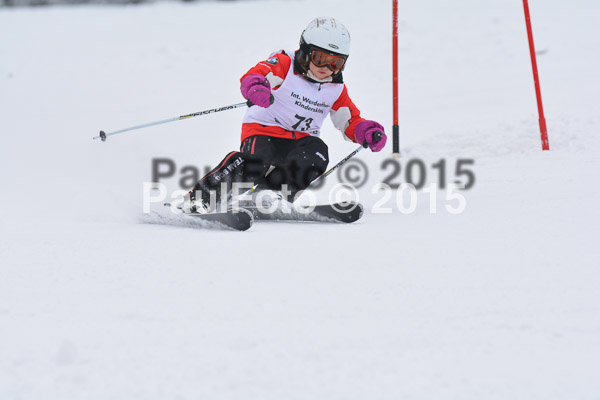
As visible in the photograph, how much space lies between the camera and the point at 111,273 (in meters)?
2.04

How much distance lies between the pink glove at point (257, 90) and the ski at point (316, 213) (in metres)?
0.69

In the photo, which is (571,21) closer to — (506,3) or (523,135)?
(506,3)

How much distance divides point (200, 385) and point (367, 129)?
9.16 ft

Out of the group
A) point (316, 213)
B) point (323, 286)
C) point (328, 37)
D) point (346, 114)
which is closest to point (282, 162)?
point (316, 213)

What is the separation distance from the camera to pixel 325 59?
140 inches

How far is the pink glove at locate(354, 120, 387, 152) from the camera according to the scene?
3.77m

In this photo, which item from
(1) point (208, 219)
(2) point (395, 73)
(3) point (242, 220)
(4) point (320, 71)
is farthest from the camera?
(2) point (395, 73)

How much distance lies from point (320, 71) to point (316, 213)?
872 millimetres

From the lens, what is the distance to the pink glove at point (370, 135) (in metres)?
3.77

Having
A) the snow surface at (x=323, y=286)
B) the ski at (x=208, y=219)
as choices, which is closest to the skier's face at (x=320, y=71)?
the snow surface at (x=323, y=286)

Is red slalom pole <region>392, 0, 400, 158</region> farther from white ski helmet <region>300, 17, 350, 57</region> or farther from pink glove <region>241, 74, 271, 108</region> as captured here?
pink glove <region>241, 74, 271, 108</region>

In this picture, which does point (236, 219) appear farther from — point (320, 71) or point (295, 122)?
point (320, 71)

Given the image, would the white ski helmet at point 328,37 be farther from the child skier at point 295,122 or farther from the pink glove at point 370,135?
the pink glove at point 370,135

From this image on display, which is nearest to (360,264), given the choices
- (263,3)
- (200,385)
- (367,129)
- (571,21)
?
(200,385)
